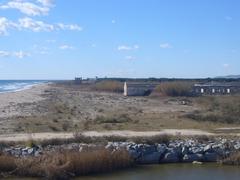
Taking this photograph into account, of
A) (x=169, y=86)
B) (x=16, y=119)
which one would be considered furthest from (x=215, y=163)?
(x=169, y=86)

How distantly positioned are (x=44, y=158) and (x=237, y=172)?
798cm

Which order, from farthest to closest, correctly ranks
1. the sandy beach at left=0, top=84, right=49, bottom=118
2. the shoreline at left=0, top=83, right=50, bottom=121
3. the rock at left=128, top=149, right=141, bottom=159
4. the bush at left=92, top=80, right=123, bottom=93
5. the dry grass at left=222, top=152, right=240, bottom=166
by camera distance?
the bush at left=92, top=80, right=123, bottom=93 → the sandy beach at left=0, top=84, right=49, bottom=118 → the shoreline at left=0, top=83, right=50, bottom=121 → the dry grass at left=222, top=152, right=240, bottom=166 → the rock at left=128, top=149, right=141, bottom=159

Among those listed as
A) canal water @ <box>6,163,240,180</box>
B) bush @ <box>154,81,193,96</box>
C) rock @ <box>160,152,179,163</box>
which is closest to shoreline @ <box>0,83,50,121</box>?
rock @ <box>160,152,179,163</box>

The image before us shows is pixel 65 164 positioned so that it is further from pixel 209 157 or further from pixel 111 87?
pixel 111 87

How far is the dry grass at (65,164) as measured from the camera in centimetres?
2173

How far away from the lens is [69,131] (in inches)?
1304

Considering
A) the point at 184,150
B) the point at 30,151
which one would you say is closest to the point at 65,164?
the point at 30,151

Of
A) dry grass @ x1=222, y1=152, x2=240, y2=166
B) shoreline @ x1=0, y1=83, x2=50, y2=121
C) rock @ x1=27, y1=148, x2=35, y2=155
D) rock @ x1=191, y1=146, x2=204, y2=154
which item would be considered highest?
shoreline @ x1=0, y1=83, x2=50, y2=121

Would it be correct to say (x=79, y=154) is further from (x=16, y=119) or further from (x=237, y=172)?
(x=16, y=119)

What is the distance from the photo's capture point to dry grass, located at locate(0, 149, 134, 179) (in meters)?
21.7

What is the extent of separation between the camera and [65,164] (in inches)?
870

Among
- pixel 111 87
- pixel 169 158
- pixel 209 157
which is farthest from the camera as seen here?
pixel 111 87

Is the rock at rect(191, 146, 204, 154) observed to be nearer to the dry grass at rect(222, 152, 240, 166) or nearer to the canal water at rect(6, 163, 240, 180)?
the canal water at rect(6, 163, 240, 180)

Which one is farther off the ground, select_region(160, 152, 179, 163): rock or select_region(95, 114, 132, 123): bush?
select_region(95, 114, 132, 123): bush
